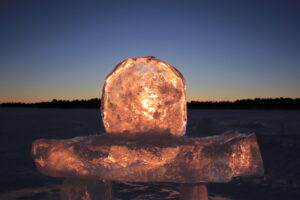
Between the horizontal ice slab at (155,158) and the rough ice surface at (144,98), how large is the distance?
15 cm

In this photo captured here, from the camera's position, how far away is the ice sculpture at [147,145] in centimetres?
411

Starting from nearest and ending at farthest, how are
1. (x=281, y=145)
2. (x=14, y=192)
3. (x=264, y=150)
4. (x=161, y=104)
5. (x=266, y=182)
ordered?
(x=161, y=104), (x=14, y=192), (x=266, y=182), (x=264, y=150), (x=281, y=145)

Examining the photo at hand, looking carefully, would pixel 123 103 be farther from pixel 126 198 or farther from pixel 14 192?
pixel 14 192

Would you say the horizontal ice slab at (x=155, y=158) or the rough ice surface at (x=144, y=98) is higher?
the rough ice surface at (x=144, y=98)

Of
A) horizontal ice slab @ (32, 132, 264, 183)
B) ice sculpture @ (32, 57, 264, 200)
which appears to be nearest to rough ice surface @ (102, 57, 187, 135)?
ice sculpture @ (32, 57, 264, 200)

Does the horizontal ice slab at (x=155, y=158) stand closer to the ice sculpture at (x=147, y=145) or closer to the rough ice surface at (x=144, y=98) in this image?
the ice sculpture at (x=147, y=145)

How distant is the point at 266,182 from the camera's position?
35.9ft

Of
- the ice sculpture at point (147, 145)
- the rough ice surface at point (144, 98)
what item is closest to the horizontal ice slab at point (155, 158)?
the ice sculpture at point (147, 145)

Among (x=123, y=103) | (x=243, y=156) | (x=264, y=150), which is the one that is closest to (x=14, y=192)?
(x=123, y=103)

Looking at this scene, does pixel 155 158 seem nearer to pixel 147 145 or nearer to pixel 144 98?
pixel 147 145

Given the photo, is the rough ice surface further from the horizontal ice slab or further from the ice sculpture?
the horizontal ice slab

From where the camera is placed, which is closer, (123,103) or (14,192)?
(123,103)

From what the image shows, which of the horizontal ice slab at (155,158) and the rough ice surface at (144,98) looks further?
the rough ice surface at (144,98)

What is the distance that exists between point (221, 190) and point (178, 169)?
6.24 m
